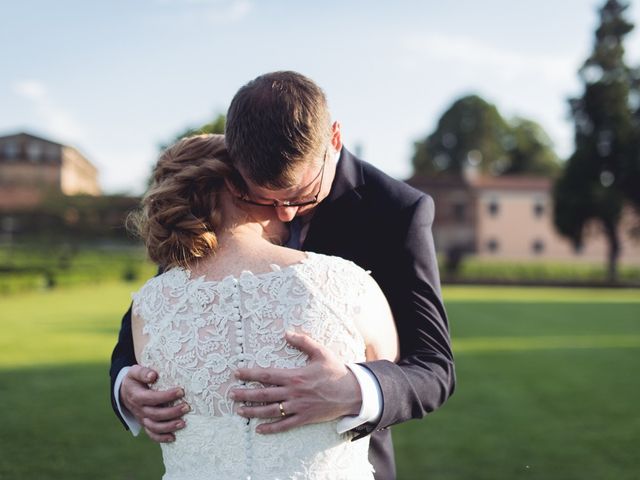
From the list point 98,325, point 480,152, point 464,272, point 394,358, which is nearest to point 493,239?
point 480,152

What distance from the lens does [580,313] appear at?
17859 mm

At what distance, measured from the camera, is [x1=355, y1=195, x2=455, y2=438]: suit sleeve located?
173 cm

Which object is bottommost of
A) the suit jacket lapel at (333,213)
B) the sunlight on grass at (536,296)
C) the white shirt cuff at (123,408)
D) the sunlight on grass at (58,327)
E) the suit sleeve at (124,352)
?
the sunlight on grass at (536,296)

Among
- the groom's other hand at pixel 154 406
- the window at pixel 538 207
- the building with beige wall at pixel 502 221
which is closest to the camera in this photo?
the groom's other hand at pixel 154 406

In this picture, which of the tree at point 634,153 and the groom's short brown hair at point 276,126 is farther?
the tree at point 634,153

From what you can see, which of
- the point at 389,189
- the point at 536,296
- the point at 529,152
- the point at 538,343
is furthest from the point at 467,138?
the point at 389,189

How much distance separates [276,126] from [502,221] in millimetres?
58533

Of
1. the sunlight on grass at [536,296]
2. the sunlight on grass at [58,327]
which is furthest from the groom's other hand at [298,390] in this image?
the sunlight on grass at [536,296]

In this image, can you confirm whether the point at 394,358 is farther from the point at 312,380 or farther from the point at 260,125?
the point at 260,125

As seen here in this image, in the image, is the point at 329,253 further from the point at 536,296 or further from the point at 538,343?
the point at 536,296

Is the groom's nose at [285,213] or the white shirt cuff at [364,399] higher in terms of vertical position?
the groom's nose at [285,213]

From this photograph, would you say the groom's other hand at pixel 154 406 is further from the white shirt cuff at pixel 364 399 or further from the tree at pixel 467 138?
the tree at pixel 467 138

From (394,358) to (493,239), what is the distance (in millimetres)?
58669

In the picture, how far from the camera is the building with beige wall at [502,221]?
186ft
